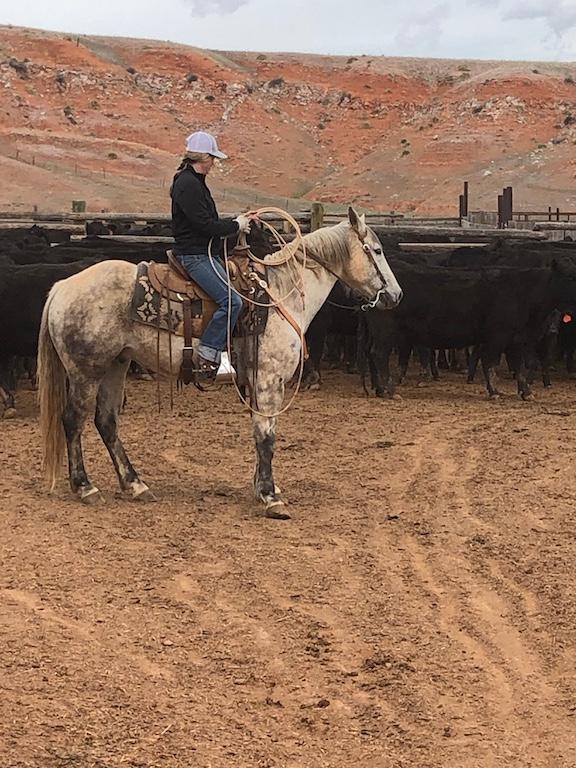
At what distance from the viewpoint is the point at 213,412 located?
1257cm

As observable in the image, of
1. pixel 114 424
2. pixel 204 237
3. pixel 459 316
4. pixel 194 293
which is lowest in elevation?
pixel 114 424

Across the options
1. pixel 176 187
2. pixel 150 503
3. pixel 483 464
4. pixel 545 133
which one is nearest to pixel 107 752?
pixel 150 503

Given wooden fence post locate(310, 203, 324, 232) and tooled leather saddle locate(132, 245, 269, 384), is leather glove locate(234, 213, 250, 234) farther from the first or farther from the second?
wooden fence post locate(310, 203, 324, 232)

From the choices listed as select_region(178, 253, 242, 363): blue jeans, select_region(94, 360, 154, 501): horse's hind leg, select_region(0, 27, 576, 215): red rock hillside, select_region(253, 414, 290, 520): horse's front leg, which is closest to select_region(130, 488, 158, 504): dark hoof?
select_region(94, 360, 154, 501): horse's hind leg

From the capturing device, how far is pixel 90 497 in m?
8.45

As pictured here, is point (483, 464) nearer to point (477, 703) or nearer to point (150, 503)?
point (150, 503)

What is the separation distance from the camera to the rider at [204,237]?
8.05 m

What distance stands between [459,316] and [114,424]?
6185 mm

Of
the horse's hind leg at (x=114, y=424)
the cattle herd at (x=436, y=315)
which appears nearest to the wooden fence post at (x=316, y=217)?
the cattle herd at (x=436, y=315)

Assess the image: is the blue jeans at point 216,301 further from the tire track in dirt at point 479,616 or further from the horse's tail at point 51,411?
the tire track in dirt at point 479,616

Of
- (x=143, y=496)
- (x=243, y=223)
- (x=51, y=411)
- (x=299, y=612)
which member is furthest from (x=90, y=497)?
(x=299, y=612)

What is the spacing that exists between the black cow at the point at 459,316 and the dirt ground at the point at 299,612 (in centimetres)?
324

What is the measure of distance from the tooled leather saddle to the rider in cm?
11

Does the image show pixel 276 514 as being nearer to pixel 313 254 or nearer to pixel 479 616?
pixel 313 254
